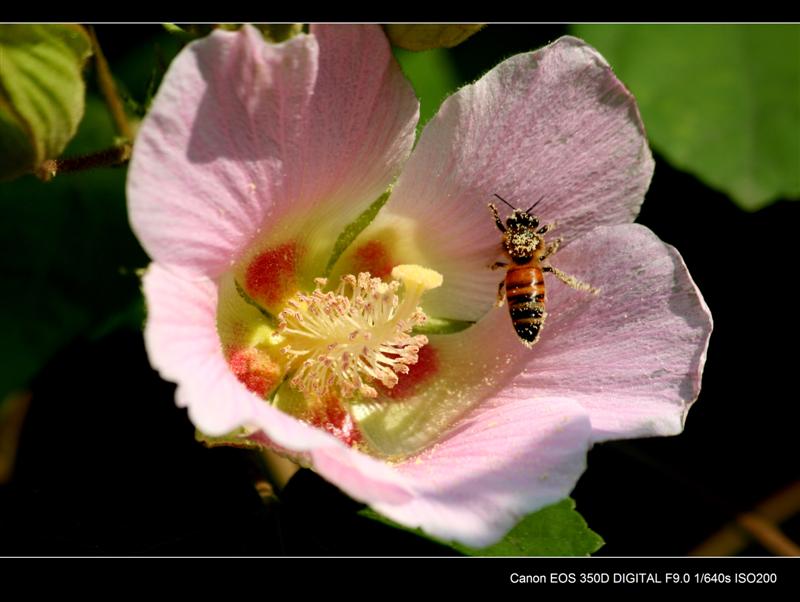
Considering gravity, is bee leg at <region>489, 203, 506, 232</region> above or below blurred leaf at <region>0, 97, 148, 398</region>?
above

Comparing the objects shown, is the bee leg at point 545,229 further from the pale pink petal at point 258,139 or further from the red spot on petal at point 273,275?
the red spot on petal at point 273,275

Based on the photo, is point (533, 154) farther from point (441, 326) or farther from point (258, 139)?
point (258, 139)

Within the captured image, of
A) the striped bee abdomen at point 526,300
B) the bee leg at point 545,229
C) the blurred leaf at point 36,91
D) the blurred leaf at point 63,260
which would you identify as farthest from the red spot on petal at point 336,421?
the blurred leaf at point 63,260

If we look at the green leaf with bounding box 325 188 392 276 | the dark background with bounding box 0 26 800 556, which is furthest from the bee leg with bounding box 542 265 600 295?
the dark background with bounding box 0 26 800 556

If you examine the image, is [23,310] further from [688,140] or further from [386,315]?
[688,140]

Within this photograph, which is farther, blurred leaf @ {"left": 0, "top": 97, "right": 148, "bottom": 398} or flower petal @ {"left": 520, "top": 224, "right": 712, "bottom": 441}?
blurred leaf @ {"left": 0, "top": 97, "right": 148, "bottom": 398}

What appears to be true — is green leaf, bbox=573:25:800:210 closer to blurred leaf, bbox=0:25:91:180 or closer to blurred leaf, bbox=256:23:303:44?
blurred leaf, bbox=256:23:303:44


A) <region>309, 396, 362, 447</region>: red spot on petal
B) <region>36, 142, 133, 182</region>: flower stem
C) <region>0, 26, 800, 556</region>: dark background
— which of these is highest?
<region>36, 142, 133, 182</region>: flower stem

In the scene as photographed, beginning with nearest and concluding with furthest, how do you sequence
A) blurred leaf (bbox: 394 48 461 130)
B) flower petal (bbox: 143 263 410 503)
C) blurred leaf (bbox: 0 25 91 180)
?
flower petal (bbox: 143 263 410 503) → blurred leaf (bbox: 0 25 91 180) → blurred leaf (bbox: 394 48 461 130)
